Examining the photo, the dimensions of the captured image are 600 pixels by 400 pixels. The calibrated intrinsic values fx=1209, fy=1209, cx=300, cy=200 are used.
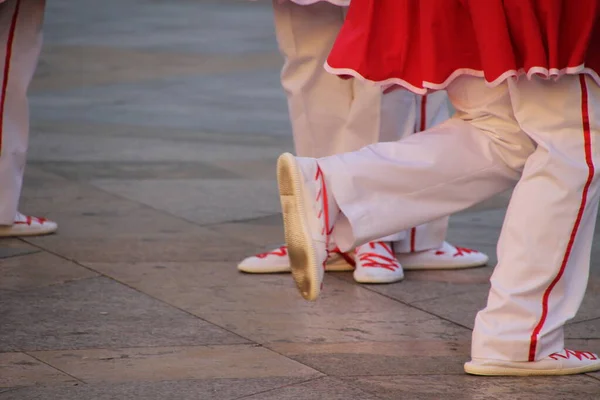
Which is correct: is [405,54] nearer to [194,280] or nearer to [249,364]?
[249,364]

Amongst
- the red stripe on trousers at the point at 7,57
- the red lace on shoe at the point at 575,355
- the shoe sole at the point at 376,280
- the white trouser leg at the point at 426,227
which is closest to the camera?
the red lace on shoe at the point at 575,355

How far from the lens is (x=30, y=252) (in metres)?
4.30

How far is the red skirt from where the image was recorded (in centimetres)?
290

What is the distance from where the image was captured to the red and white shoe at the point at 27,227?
4.50 metres

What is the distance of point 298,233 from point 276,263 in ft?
3.55

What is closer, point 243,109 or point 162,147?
point 162,147

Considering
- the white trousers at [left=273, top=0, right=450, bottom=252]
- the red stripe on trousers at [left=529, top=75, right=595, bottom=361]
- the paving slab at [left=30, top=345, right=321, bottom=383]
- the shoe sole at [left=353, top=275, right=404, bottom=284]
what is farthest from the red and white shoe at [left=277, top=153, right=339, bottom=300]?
the white trousers at [left=273, top=0, right=450, bottom=252]

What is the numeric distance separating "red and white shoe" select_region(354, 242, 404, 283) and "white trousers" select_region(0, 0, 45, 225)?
134 centimetres

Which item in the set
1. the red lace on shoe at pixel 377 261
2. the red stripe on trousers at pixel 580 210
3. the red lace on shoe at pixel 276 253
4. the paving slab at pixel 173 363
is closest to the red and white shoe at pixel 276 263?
the red lace on shoe at pixel 276 253

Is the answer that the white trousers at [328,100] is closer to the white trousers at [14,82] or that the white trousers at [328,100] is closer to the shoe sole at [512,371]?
the white trousers at [14,82]

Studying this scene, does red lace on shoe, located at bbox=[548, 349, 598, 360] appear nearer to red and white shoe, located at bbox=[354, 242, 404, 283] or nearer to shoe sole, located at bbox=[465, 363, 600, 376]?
shoe sole, located at bbox=[465, 363, 600, 376]

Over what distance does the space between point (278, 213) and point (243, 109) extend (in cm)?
236

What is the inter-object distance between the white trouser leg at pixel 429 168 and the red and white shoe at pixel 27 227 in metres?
1.72

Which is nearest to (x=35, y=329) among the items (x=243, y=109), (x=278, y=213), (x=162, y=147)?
(x=278, y=213)
